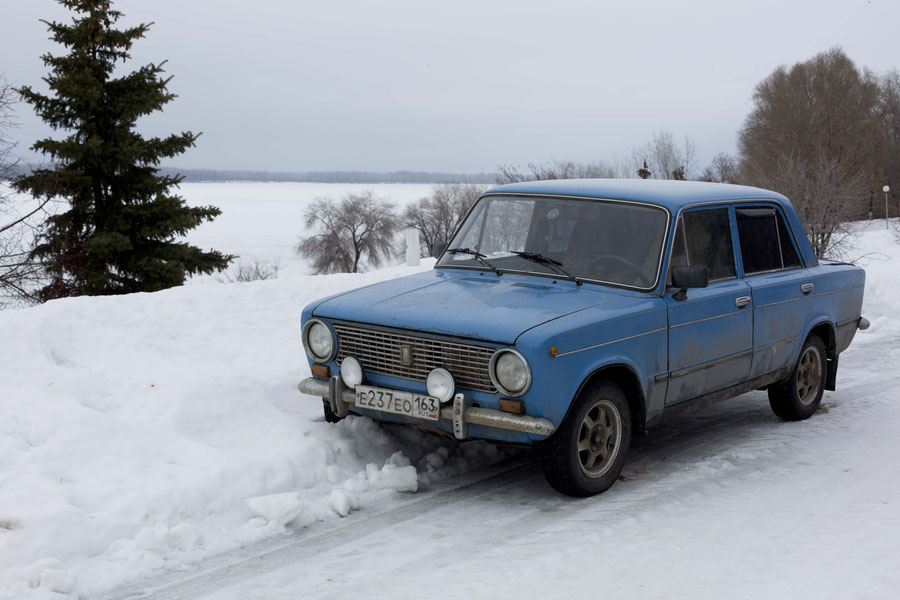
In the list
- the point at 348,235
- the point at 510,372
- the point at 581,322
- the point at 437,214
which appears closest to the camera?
the point at 510,372

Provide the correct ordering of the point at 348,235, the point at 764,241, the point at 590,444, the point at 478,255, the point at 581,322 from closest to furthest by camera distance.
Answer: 1. the point at 581,322
2. the point at 590,444
3. the point at 478,255
4. the point at 764,241
5. the point at 348,235

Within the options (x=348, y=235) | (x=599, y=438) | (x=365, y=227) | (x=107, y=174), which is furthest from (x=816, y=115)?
(x=599, y=438)

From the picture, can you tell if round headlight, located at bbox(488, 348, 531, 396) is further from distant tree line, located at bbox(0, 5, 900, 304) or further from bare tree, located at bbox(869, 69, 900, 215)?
bare tree, located at bbox(869, 69, 900, 215)

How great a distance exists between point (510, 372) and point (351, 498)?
126 cm

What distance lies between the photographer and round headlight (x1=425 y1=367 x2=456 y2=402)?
5258 millimetres

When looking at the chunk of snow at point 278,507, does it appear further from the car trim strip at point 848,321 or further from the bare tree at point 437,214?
the bare tree at point 437,214

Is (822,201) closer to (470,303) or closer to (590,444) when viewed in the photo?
(590,444)

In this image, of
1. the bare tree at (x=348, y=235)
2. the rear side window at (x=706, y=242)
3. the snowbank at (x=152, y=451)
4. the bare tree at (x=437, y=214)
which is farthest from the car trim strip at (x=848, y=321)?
the bare tree at (x=437, y=214)

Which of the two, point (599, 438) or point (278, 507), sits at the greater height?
point (599, 438)

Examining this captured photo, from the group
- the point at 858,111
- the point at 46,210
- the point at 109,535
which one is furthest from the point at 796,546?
the point at 858,111

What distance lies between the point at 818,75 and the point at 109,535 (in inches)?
3285

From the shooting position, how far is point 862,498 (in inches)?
217

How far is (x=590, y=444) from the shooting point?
5.56 meters

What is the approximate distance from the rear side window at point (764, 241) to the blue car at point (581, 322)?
2cm
